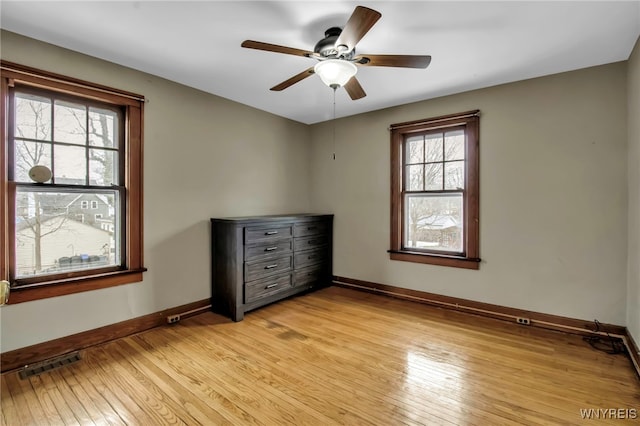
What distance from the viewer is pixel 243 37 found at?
2.33 metres

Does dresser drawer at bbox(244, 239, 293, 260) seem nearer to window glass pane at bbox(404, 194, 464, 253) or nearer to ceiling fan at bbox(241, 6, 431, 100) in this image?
window glass pane at bbox(404, 194, 464, 253)

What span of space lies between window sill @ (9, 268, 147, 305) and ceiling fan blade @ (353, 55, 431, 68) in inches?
108

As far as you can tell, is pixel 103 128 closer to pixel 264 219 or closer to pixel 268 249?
pixel 264 219

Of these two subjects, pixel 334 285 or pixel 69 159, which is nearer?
pixel 69 159

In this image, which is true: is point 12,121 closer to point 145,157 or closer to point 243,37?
point 145,157

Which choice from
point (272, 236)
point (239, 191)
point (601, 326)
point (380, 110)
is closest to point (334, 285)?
point (272, 236)

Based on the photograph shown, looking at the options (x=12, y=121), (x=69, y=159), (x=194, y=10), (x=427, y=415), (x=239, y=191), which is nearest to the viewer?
(x=427, y=415)

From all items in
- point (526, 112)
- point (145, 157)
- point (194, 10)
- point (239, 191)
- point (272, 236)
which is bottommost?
point (272, 236)

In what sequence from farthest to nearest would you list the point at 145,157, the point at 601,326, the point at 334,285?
the point at 334,285 → the point at 145,157 → the point at 601,326

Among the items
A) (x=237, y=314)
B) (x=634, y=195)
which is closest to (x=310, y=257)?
(x=237, y=314)

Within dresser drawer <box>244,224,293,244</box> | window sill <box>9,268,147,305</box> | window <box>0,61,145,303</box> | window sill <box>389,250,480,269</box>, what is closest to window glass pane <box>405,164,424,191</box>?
window sill <box>389,250,480,269</box>

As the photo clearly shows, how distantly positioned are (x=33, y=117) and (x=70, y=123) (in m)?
0.23

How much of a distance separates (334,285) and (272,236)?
1.51m

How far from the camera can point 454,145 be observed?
359 cm
